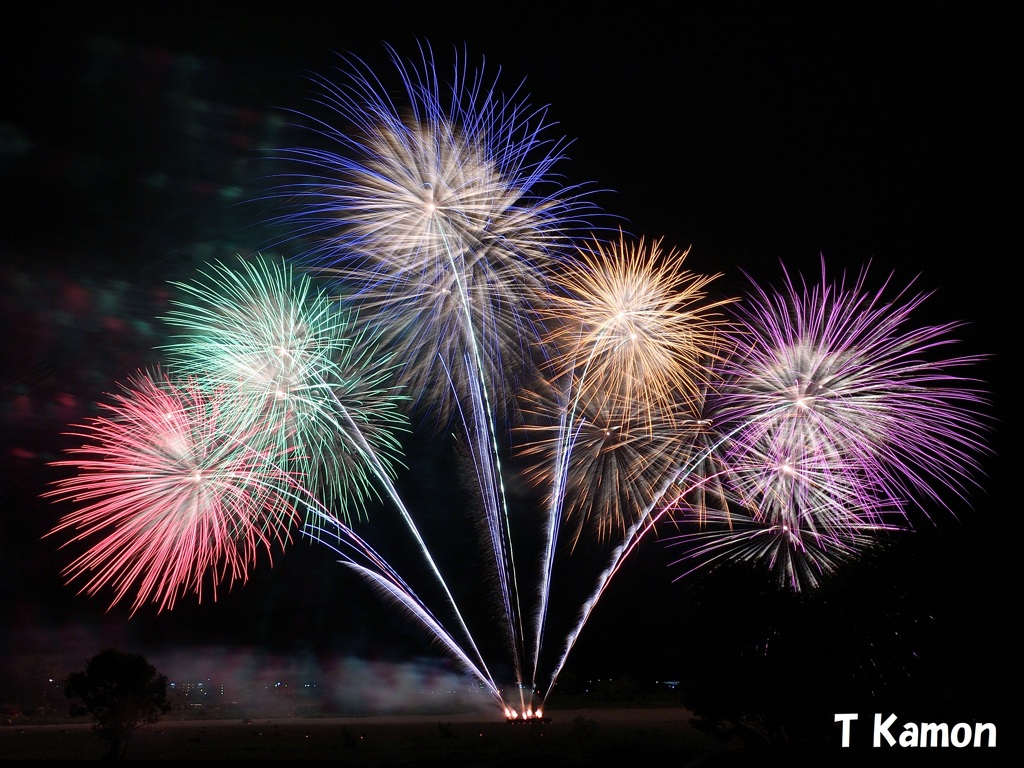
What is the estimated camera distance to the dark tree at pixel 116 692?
4003 centimetres

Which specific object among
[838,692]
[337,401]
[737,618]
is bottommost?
[838,692]

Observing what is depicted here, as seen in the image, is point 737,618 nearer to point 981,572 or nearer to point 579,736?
point 981,572

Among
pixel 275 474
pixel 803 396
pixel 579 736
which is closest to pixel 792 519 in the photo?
pixel 803 396

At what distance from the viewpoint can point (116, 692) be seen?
40.4 meters

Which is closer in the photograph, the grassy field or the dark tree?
the grassy field

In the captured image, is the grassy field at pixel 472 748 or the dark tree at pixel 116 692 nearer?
the grassy field at pixel 472 748

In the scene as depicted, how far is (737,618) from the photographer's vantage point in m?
22.0

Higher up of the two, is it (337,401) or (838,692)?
(337,401)

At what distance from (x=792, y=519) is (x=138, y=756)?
142 ft

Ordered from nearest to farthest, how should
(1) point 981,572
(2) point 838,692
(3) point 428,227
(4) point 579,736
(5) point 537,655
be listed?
(3) point 428,227
(1) point 981,572
(2) point 838,692
(5) point 537,655
(4) point 579,736

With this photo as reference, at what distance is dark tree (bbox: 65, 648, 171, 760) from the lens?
4003 centimetres

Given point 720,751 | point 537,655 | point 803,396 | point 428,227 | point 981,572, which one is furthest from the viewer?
point 720,751

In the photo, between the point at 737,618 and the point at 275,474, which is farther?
the point at 737,618

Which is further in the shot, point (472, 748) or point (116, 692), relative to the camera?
point (116, 692)
